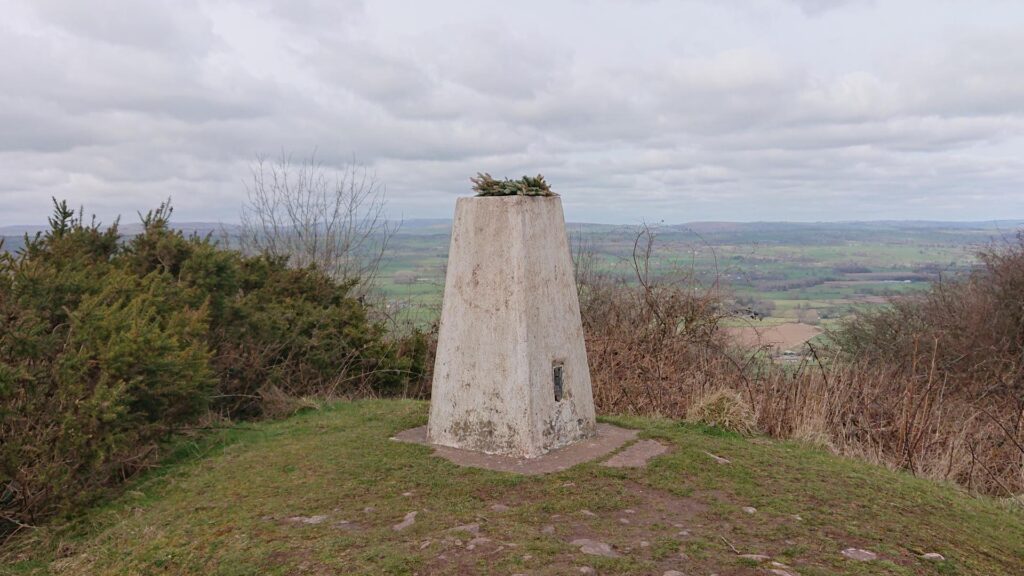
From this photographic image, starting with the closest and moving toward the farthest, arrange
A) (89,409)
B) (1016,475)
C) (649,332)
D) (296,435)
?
(89,409)
(296,435)
(1016,475)
(649,332)

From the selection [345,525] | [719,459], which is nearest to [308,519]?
[345,525]

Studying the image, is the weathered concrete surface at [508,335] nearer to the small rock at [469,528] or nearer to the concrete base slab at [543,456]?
the concrete base slab at [543,456]

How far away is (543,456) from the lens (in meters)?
5.58

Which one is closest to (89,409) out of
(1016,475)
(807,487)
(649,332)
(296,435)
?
(296,435)

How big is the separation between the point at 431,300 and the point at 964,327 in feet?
31.3

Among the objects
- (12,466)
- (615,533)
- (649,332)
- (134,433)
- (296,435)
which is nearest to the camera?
(615,533)

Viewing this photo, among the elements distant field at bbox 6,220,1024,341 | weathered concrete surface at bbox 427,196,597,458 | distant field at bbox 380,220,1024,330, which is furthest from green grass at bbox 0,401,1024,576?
distant field at bbox 380,220,1024,330

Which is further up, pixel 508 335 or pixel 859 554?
pixel 508 335

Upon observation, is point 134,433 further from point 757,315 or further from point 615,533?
point 757,315

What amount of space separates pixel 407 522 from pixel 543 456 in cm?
145

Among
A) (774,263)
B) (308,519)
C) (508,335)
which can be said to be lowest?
(308,519)

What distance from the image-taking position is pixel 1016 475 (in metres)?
7.89

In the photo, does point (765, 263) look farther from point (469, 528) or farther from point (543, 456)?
point (469, 528)

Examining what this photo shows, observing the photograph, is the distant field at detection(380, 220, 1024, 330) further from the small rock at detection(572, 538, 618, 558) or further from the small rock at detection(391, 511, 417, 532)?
the small rock at detection(391, 511, 417, 532)
